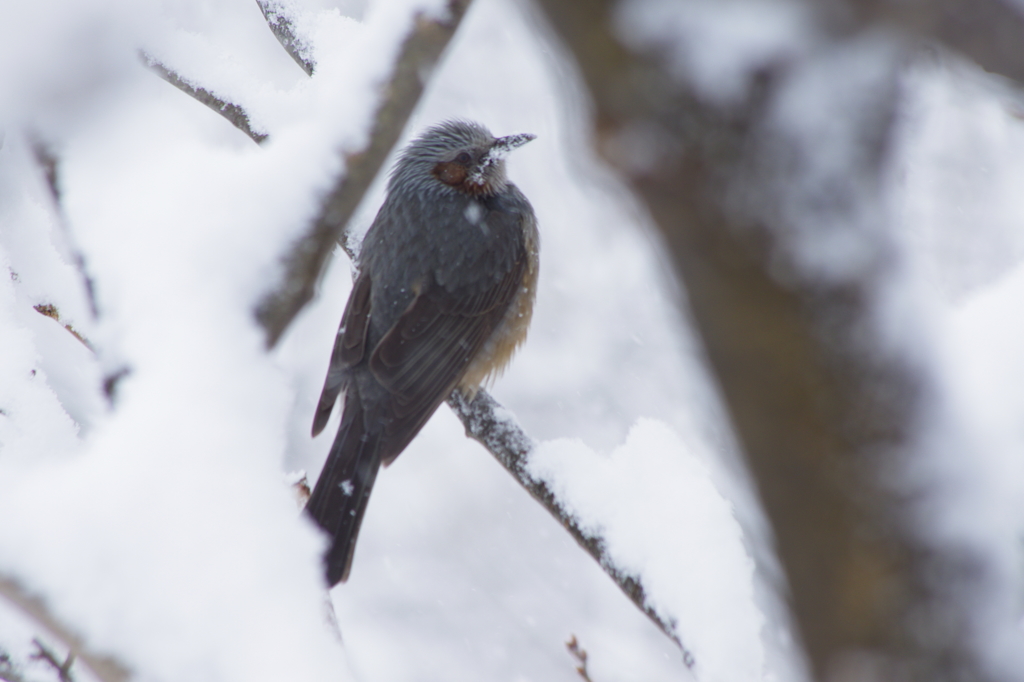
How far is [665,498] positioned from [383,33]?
1.96m

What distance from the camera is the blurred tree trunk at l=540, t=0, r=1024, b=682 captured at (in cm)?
61

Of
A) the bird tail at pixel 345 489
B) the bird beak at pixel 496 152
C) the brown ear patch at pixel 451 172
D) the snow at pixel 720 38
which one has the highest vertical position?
the bird beak at pixel 496 152

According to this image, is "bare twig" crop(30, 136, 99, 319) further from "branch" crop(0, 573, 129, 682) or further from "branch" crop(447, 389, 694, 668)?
"branch" crop(447, 389, 694, 668)

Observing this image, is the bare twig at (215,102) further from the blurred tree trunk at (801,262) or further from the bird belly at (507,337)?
the blurred tree trunk at (801,262)

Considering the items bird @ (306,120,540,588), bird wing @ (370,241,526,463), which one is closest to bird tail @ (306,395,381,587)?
bird @ (306,120,540,588)

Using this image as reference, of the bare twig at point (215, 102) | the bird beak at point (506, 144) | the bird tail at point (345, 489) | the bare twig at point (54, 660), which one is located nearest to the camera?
Answer: the bare twig at point (54, 660)

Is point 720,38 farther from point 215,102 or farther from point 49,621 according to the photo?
point 215,102

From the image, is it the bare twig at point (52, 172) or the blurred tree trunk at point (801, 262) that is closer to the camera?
the blurred tree trunk at point (801, 262)

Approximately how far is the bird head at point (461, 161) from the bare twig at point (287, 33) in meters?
0.82

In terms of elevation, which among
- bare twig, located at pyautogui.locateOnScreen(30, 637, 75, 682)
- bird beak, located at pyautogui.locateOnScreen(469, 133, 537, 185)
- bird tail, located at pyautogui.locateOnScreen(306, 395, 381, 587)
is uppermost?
bird beak, located at pyautogui.locateOnScreen(469, 133, 537, 185)

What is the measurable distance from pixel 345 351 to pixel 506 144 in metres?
1.67

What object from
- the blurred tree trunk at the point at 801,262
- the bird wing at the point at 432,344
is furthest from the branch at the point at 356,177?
the bird wing at the point at 432,344

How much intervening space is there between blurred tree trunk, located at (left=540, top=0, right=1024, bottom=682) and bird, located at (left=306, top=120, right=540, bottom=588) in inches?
101

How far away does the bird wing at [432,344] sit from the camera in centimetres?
353
